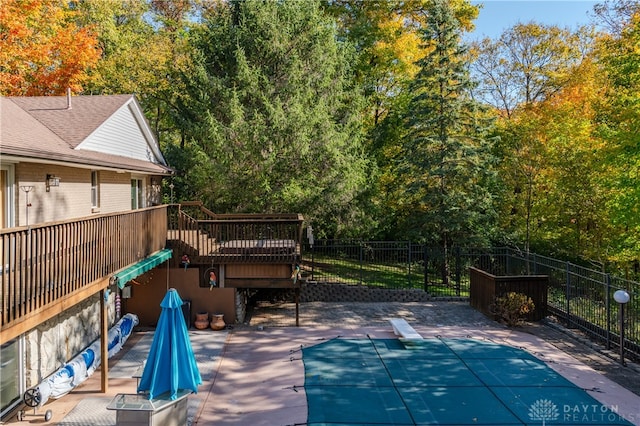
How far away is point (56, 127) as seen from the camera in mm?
12758

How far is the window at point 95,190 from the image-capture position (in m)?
12.6

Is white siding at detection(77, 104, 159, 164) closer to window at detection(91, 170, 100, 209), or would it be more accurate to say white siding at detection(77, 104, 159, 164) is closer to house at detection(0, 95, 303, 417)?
house at detection(0, 95, 303, 417)

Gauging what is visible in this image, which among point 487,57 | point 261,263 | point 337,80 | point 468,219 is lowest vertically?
point 261,263

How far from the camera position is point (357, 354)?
36.6 feet

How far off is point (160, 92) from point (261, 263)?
55.0ft

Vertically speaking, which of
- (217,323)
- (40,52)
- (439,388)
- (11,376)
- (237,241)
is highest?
(40,52)

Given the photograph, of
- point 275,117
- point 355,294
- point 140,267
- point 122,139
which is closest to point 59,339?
point 140,267

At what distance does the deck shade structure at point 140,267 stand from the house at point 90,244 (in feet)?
0.11

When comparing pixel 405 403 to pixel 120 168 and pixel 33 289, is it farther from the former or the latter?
pixel 120 168

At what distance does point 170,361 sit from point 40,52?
1995 centimetres

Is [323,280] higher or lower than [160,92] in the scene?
lower

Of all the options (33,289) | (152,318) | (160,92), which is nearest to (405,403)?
(33,289)

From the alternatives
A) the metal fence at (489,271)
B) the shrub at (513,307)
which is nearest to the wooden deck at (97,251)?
the metal fence at (489,271)

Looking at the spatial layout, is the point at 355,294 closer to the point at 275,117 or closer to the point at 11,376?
the point at 275,117
